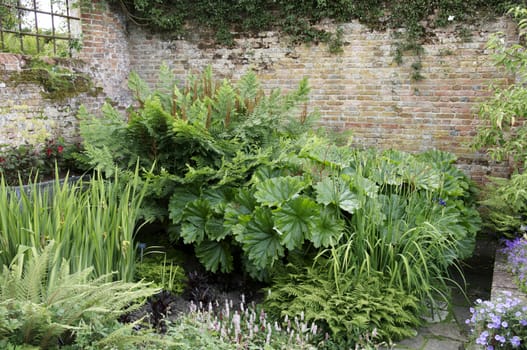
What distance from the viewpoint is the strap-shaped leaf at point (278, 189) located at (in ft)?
10.6

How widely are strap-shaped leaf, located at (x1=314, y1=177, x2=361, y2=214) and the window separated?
13.5 ft


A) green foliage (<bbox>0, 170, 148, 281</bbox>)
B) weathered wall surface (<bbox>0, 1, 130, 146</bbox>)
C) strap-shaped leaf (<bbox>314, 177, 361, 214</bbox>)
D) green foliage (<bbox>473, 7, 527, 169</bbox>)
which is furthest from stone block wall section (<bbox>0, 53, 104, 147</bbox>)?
green foliage (<bbox>473, 7, 527, 169</bbox>)

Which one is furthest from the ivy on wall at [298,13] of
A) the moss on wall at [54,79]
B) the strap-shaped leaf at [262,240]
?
the strap-shaped leaf at [262,240]

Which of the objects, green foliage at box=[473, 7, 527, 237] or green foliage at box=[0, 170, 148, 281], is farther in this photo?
green foliage at box=[473, 7, 527, 237]

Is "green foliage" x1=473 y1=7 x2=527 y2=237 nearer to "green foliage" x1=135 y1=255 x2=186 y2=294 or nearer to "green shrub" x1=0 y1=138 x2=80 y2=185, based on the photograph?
"green foliage" x1=135 y1=255 x2=186 y2=294

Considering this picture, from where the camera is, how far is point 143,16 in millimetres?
6355

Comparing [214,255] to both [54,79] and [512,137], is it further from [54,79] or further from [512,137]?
[54,79]

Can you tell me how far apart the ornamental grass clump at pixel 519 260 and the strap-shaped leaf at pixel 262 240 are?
62.6 inches

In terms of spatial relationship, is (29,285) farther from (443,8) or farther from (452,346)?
(443,8)

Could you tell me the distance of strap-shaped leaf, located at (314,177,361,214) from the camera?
316 centimetres

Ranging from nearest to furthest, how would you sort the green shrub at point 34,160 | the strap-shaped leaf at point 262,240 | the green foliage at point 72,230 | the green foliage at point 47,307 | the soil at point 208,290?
the green foliage at point 47,307, the green foliage at point 72,230, the soil at point 208,290, the strap-shaped leaf at point 262,240, the green shrub at point 34,160

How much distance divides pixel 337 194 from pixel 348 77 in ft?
9.38

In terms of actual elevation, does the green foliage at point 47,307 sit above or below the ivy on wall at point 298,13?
below

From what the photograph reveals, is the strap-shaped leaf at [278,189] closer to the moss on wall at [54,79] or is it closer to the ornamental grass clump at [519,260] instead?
the ornamental grass clump at [519,260]
